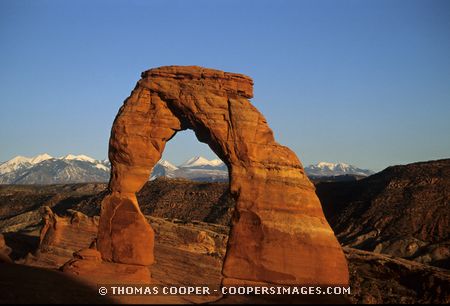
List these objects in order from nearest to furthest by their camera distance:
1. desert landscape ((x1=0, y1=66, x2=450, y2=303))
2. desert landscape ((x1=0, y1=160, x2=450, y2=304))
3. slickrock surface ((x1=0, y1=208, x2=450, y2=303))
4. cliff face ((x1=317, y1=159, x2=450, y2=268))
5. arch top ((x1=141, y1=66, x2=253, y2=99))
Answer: slickrock surface ((x1=0, y1=208, x2=450, y2=303))
desert landscape ((x1=0, y1=66, x2=450, y2=303))
arch top ((x1=141, y1=66, x2=253, y2=99))
desert landscape ((x1=0, y1=160, x2=450, y2=304))
cliff face ((x1=317, y1=159, x2=450, y2=268))

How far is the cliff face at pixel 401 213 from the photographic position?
50.7 meters

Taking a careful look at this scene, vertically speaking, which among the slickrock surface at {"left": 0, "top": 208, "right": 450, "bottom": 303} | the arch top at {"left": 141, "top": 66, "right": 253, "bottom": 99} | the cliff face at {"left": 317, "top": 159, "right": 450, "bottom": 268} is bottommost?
the slickrock surface at {"left": 0, "top": 208, "right": 450, "bottom": 303}

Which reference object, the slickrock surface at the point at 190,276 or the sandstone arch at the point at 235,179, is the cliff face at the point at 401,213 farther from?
the sandstone arch at the point at 235,179

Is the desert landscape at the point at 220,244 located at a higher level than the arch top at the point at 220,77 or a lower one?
lower

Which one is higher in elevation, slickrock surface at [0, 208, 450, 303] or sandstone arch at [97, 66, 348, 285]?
sandstone arch at [97, 66, 348, 285]

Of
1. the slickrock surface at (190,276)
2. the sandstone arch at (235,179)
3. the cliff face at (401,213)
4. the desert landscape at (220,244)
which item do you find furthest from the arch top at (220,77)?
the cliff face at (401,213)

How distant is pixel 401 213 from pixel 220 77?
4239 cm

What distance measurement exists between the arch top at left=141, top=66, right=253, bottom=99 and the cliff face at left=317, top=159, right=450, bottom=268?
25.9m

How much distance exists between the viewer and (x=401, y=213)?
61281mm

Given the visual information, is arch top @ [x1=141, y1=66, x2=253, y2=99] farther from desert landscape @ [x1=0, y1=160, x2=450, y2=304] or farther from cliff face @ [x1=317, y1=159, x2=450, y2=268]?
cliff face @ [x1=317, y1=159, x2=450, y2=268]

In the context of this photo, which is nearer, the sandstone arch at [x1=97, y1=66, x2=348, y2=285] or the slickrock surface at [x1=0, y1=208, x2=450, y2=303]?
the slickrock surface at [x1=0, y1=208, x2=450, y2=303]

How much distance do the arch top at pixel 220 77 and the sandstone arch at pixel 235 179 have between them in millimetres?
44

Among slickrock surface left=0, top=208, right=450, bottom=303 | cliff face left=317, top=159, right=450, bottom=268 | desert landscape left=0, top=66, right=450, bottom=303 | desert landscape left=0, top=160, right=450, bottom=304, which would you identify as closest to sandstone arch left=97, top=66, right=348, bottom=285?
desert landscape left=0, top=66, right=450, bottom=303

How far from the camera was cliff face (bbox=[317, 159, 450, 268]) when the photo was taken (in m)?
50.7
